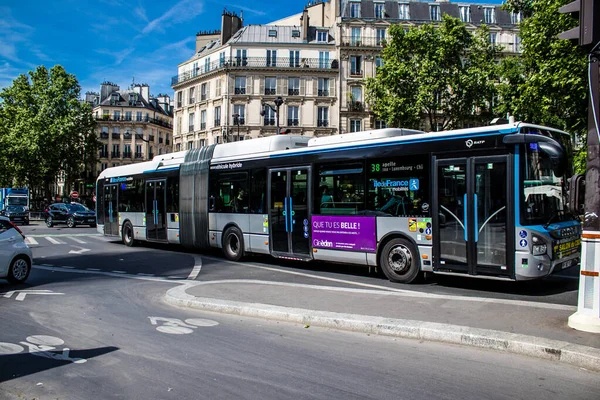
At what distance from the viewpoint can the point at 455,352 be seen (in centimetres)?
548

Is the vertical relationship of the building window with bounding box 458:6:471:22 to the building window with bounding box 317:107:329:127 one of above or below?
above

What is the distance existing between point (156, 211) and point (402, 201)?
10410 millimetres

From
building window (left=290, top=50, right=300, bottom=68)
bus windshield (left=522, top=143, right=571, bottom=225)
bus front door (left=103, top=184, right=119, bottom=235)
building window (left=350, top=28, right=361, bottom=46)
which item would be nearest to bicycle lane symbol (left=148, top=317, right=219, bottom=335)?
bus windshield (left=522, top=143, right=571, bottom=225)

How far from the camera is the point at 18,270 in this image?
10.4 meters

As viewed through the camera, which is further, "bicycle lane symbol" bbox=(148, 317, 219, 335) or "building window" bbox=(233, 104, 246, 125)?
"building window" bbox=(233, 104, 246, 125)

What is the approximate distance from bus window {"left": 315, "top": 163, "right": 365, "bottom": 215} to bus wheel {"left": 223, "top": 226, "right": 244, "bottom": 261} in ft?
10.8

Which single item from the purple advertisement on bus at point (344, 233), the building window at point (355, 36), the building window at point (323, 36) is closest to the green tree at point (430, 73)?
the building window at point (355, 36)

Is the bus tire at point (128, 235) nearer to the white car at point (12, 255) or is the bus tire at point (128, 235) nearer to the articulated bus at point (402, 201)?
the articulated bus at point (402, 201)

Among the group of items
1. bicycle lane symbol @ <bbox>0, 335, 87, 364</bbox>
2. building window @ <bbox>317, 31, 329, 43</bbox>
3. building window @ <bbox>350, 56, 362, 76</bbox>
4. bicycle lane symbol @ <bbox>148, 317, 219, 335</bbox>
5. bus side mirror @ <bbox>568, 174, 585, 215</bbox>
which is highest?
building window @ <bbox>317, 31, 329, 43</bbox>

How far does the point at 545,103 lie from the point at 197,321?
63.2 ft

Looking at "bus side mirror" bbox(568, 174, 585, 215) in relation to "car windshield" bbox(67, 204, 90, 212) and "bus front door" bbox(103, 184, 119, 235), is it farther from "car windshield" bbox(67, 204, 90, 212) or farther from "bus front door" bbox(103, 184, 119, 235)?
"car windshield" bbox(67, 204, 90, 212)

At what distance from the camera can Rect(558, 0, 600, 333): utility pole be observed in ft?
18.8

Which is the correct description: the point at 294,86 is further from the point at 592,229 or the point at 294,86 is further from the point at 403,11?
the point at 592,229

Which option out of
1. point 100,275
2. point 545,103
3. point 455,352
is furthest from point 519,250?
point 545,103
